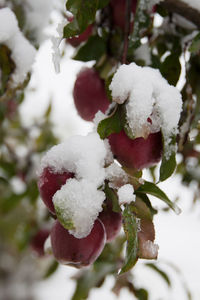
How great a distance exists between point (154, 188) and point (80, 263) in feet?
0.52

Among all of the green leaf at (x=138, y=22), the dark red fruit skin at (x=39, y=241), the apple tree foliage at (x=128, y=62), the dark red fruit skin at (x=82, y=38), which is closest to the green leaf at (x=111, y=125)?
the apple tree foliage at (x=128, y=62)

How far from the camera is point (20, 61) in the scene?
30.2 inches

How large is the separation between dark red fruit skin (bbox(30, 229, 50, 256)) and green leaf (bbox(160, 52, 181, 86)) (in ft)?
2.73

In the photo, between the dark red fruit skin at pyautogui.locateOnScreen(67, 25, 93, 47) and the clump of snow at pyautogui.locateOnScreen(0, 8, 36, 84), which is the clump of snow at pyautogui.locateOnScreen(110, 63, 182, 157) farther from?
the dark red fruit skin at pyautogui.locateOnScreen(67, 25, 93, 47)

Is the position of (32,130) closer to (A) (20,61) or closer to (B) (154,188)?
(A) (20,61)

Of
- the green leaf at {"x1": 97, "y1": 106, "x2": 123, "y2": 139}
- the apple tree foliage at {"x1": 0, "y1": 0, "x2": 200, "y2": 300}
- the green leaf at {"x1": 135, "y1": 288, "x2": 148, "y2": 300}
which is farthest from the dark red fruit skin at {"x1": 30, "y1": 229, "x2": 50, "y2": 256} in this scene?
the green leaf at {"x1": 97, "y1": 106, "x2": 123, "y2": 139}

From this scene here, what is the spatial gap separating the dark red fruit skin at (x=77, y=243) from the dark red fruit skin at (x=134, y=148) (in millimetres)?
103

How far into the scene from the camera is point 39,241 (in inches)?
58.2

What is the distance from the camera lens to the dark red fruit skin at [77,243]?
1.93ft

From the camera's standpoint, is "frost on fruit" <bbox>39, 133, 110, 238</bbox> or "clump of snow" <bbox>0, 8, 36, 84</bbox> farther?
"clump of snow" <bbox>0, 8, 36, 84</bbox>

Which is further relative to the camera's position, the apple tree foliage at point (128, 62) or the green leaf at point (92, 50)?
the green leaf at point (92, 50)

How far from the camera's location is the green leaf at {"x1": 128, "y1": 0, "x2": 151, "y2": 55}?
0.74m

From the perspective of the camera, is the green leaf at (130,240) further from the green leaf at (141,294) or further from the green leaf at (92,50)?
the green leaf at (141,294)

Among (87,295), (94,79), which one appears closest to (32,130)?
(87,295)
